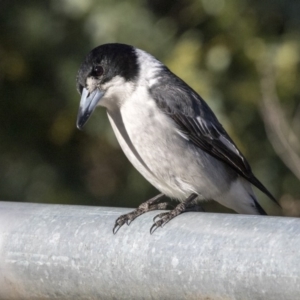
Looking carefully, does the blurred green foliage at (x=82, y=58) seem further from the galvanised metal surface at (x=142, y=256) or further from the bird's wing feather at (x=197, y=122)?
the galvanised metal surface at (x=142, y=256)

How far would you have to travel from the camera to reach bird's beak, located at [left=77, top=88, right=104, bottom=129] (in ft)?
10.8

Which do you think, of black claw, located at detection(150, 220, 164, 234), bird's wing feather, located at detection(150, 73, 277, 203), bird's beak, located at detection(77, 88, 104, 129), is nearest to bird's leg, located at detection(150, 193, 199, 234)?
black claw, located at detection(150, 220, 164, 234)

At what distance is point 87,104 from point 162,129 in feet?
1.05

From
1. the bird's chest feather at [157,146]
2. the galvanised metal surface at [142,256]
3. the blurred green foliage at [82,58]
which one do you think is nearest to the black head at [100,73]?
the bird's chest feather at [157,146]

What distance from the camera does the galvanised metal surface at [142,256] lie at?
1.56 metres

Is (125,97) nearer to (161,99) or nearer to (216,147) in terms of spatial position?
(161,99)

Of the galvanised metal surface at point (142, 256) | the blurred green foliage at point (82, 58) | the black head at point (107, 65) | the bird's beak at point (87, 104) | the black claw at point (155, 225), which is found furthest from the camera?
the blurred green foliage at point (82, 58)

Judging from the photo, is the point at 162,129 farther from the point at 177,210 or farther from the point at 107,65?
the point at 177,210

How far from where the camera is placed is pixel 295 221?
1.59 meters

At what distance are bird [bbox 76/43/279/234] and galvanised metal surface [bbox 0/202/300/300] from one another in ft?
3.86

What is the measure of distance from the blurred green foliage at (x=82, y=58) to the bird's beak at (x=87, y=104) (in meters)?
0.87

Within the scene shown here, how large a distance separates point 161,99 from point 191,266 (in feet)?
5.95

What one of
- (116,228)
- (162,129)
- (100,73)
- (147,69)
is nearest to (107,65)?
(100,73)

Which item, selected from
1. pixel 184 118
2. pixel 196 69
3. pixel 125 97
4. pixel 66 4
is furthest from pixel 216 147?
pixel 66 4
